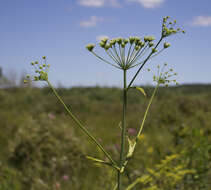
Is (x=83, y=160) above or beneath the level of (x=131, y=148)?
beneath

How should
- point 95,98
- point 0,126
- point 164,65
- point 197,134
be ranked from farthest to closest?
point 95,98 < point 0,126 < point 197,134 < point 164,65

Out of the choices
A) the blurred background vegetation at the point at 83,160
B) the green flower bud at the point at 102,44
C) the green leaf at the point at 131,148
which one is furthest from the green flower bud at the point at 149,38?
the blurred background vegetation at the point at 83,160

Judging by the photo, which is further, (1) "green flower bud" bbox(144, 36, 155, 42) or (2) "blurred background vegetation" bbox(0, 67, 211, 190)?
(2) "blurred background vegetation" bbox(0, 67, 211, 190)

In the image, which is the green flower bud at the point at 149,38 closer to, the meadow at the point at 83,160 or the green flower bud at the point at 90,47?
the green flower bud at the point at 90,47

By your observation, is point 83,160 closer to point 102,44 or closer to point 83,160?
point 83,160

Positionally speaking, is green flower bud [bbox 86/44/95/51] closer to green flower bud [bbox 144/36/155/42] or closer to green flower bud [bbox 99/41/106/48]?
green flower bud [bbox 99/41/106/48]

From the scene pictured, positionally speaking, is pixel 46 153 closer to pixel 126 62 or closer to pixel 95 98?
pixel 126 62

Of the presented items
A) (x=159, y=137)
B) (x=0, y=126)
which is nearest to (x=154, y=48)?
(x=159, y=137)

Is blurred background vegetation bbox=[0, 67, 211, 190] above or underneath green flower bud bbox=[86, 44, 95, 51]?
underneath

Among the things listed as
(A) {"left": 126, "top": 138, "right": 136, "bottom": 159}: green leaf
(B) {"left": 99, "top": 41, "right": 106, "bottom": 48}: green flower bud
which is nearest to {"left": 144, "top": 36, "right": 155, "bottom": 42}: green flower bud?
(B) {"left": 99, "top": 41, "right": 106, "bottom": 48}: green flower bud

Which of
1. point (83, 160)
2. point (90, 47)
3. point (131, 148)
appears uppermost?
point (90, 47)

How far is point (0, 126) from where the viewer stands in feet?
25.2

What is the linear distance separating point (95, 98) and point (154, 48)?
1960 centimetres

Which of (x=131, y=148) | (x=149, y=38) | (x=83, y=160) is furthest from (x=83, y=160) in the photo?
(x=149, y=38)
